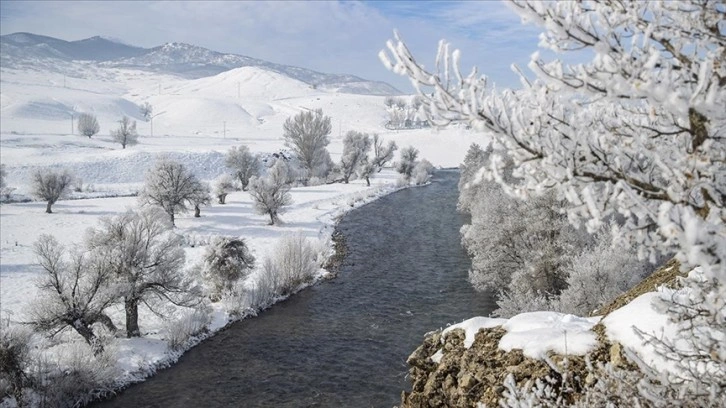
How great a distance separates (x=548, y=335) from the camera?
781cm

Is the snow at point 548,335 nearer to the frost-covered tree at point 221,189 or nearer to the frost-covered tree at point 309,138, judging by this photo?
the frost-covered tree at point 221,189

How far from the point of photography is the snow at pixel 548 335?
291 inches

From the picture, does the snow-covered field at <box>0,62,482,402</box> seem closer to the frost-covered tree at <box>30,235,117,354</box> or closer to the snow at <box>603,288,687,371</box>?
the frost-covered tree at <box>30,235,117,354</box>

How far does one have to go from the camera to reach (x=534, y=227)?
22.8 metres

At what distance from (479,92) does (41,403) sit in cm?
1874

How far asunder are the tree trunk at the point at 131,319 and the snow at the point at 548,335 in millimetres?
18451

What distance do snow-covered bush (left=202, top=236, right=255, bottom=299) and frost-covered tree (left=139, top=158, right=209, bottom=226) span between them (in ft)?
60.2

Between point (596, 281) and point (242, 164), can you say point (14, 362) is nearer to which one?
point (596, 281)

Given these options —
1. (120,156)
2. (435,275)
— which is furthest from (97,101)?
(435,275)

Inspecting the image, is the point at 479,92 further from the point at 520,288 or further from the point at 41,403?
the point at 520,288

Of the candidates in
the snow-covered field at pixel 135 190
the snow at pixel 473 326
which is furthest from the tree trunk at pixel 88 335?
the snow at pixel 473 326

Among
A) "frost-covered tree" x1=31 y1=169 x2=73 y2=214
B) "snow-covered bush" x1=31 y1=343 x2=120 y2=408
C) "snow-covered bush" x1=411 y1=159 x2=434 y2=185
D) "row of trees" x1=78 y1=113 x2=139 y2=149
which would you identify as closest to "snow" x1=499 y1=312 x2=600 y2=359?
"snow-covered bush" x1=31 y1=343 x2=120 y2=408

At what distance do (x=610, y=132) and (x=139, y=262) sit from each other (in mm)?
22241

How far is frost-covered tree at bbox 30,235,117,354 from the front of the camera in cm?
1866
